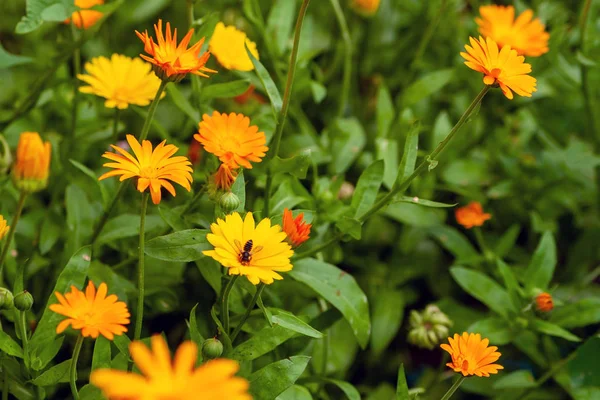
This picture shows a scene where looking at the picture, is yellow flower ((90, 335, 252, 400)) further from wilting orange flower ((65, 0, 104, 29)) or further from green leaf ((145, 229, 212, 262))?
wilting orange flower ((65, 0, 104, 29))

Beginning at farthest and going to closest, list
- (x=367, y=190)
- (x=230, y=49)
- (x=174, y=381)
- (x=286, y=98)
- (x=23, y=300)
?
(x=230, y=49) < (x=367, y=190) < (x=286, y=98) < (x=23, y=300) < (x=174, y=381)

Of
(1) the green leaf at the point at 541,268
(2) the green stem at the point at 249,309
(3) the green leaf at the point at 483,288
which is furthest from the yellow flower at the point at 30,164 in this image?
(1) the green leaf at the point at 541,268

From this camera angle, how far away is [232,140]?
0.97 meters

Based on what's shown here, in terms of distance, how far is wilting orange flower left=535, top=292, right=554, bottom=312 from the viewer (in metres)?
1.19

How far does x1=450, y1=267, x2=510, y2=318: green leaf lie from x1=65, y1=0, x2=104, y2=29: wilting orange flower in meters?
0.79

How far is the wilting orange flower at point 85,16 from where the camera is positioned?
126 centimetres

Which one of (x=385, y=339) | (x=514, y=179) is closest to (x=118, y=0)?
(x=385, y=339)

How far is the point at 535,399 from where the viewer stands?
133cm

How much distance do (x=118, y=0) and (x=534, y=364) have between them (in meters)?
1.06

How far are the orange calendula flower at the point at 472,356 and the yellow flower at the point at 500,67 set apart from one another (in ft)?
1.02

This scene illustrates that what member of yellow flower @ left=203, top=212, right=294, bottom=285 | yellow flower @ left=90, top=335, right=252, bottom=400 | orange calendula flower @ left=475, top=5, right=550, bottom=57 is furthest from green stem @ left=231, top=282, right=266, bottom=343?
orange calendula flower @ left=475, top=5, right=550, bottom=57

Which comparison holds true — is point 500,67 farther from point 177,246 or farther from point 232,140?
point 177,246

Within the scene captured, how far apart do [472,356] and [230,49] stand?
0.67 metres

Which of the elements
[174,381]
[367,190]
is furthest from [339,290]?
[174,381]
